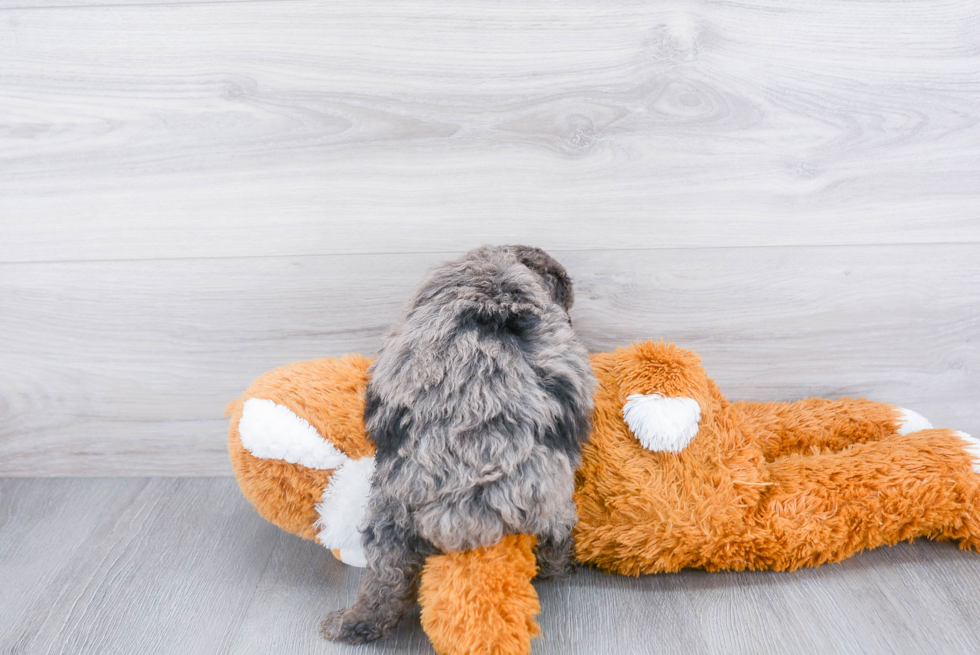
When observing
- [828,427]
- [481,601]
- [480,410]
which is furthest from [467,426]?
[828,427]

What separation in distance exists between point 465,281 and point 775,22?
573 millimetres

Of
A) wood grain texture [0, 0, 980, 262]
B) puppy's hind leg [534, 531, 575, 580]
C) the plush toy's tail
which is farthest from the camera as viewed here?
wood grain texture [0, 0, 980, 262]

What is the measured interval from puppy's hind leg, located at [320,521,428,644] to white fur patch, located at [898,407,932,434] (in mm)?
705

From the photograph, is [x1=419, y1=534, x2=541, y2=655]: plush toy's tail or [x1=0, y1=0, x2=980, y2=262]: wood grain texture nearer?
[x1=419, y1=534, x2=541, y2=655]: plush toy's tail

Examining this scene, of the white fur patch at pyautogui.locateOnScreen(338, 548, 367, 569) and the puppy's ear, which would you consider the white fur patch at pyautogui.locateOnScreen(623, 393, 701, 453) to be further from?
the white fur patch at pyautogui.locateOnScreen(338, 548, 367, 569)

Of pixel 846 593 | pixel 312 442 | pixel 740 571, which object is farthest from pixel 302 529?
pixel 846 593

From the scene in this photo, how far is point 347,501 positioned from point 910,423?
790 millimetres

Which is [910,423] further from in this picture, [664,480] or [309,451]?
[309,451]

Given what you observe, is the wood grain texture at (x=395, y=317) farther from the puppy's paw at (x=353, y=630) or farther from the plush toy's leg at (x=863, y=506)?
the puppy's paw at (x=353, y=630)

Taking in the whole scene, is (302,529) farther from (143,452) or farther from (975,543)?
(975,543)

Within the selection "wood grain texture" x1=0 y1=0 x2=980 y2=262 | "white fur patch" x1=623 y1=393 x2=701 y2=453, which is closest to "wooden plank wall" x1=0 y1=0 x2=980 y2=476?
"wood grain texture" x1=0 y1=0 x2=980 y2=262

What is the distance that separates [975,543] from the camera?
86cm

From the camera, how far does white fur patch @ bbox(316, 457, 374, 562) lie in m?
0.83

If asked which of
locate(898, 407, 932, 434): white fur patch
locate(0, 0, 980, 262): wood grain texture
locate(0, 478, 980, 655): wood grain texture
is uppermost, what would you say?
locate(0, 0, 980, 262): wood grain texture
